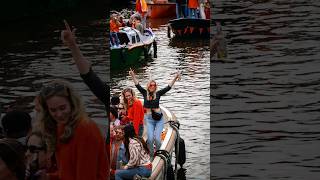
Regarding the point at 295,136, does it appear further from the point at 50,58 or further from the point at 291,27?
the point at 291,27

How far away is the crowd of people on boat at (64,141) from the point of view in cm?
358

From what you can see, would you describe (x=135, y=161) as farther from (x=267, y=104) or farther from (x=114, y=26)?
(x=114, y=26)

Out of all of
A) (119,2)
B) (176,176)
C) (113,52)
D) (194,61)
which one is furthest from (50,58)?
(119,2)

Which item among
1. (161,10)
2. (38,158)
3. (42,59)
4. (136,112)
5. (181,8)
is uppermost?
(38,158)

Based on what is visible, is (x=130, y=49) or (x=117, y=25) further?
(x=117, y=25)

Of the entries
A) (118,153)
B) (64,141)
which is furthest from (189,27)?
(64,141)

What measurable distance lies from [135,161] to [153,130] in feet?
8.13

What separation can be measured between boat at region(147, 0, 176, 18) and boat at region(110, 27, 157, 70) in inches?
601

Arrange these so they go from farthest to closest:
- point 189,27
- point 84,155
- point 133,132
Result: point 189,27
point 133,132
point 84,155

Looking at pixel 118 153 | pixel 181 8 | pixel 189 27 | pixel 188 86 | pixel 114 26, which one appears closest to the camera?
pixel 118 153

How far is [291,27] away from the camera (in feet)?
109

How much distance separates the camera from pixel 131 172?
865 centimetres

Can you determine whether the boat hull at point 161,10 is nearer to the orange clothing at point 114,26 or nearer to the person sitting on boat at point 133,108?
the orange clothing at point 114,26

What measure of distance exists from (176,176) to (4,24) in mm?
24355
